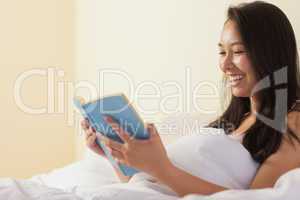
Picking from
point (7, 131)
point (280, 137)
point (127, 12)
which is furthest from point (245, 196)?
point (7, 131)

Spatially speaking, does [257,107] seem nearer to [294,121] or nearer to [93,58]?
[294,121]

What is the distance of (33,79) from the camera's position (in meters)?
2.40

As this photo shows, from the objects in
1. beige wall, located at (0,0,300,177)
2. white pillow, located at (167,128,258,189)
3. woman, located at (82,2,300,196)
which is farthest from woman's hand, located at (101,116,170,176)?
beige wall, located at (0,0,300,177)

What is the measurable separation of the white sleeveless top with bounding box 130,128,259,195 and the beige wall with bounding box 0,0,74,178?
53.8 inches

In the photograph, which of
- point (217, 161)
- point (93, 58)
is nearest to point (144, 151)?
point (217, 161)

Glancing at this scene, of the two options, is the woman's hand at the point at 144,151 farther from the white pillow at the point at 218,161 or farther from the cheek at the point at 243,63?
the cheek at the point at 243,63

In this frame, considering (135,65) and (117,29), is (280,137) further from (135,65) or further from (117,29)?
(117,29)

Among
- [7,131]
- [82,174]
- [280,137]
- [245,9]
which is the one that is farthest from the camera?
[7,131]

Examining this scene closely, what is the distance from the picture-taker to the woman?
1.05m

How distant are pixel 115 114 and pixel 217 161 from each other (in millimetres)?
289

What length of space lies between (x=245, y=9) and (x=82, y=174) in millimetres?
645

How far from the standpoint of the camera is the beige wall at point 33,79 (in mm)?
2326

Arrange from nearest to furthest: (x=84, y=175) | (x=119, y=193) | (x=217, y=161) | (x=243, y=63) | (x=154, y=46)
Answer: (x=119, y=193) < (x=217, y=161) < (x=243, y=63) < (x=84, y=175) < (x=154, y=46)

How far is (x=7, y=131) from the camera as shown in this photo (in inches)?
92.0
